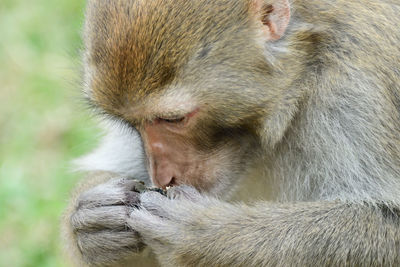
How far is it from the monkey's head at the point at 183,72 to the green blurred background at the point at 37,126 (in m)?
0.72

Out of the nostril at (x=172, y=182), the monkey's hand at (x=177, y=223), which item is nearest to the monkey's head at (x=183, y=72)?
the nostril at (x=172, y=182)

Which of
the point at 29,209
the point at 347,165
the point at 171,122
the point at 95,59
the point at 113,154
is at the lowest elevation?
the point at 29,209

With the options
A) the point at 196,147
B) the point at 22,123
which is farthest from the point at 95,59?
the point at 22,123

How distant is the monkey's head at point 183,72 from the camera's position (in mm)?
4480

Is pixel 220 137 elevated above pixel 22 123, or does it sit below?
above

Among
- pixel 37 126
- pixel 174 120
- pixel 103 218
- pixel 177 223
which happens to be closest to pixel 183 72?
pixel 174 120

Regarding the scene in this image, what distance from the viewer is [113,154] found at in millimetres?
5754

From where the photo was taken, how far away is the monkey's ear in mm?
4629

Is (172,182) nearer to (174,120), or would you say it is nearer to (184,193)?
(184,193)

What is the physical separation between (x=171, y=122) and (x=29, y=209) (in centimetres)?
263

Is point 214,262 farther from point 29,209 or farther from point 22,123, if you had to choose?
point 22,123

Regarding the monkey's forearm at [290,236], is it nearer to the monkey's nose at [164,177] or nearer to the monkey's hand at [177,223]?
the monkey's hand at [177,223]

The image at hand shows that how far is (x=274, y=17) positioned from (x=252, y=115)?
512mm

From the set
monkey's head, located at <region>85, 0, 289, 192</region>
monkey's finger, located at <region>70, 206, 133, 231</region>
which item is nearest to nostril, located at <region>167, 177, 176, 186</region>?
monkey's head, located at <region>85, 0, 289, 192</region>
